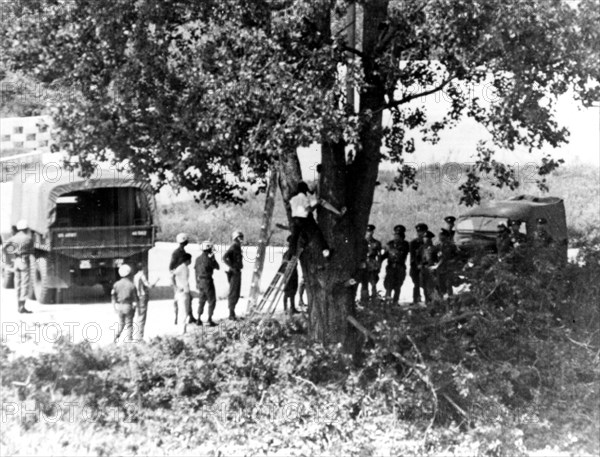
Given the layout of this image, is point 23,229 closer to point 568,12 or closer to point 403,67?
point 403,67

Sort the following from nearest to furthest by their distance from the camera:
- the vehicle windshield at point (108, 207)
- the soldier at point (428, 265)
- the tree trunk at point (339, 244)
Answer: the tree trunk at point (339, 244) → the soldier at point (428, 265) → the vehicle windshield at point (108, 207)

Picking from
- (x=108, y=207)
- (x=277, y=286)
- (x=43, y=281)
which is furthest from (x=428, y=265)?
(x=43, y=281)

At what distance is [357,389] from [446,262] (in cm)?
433

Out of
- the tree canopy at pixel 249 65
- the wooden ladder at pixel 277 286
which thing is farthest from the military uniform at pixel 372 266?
the tree canopy at pixel 249 65

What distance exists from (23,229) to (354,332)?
5.94 metres

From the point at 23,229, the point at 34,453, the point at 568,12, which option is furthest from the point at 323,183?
the point at 23,229

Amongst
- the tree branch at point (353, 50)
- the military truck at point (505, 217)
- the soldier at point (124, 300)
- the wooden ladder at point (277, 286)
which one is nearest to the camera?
the tree branch at point (353, 50)

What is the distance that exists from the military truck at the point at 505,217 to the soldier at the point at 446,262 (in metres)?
2.01

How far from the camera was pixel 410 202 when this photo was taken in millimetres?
19250

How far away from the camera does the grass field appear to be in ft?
55.1

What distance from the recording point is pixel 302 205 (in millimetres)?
9867

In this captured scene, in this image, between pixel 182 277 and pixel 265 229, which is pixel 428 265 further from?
pixel 182 277

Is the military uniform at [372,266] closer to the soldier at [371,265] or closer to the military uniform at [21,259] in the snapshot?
the soldier at [371,265]

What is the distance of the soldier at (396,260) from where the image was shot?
14.3 metres
